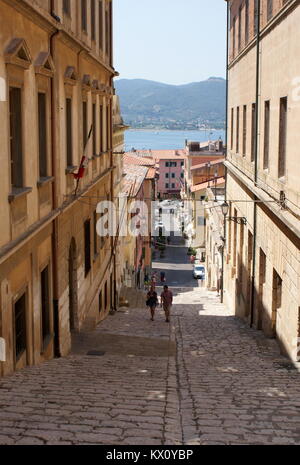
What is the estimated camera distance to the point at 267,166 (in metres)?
17.9

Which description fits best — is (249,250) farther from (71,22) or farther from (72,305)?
(71,22)

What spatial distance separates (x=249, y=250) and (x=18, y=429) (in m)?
15.6

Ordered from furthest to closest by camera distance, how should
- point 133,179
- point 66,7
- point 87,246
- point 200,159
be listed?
1. point 200,159
2. point 133,179
3. point 87,246
4. point 66,7

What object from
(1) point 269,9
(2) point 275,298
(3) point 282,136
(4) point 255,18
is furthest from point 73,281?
(4) point 255,18

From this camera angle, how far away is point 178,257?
3182 inches

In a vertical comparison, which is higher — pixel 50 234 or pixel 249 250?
pixel 50 234

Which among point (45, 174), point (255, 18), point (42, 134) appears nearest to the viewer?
point (42, 134)

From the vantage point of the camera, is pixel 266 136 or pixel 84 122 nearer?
pixel 266 136

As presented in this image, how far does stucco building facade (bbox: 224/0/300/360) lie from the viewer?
44.9 feet

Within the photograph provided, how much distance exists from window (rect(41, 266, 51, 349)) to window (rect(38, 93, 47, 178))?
1.99 metres

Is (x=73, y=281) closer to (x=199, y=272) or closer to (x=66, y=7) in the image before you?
(x=66, y=7)

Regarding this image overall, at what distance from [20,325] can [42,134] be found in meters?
3.78

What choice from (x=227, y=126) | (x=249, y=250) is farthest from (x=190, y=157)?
(x=249, y=250)

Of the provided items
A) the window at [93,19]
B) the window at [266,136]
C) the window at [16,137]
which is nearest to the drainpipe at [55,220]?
the window at [16,137]
